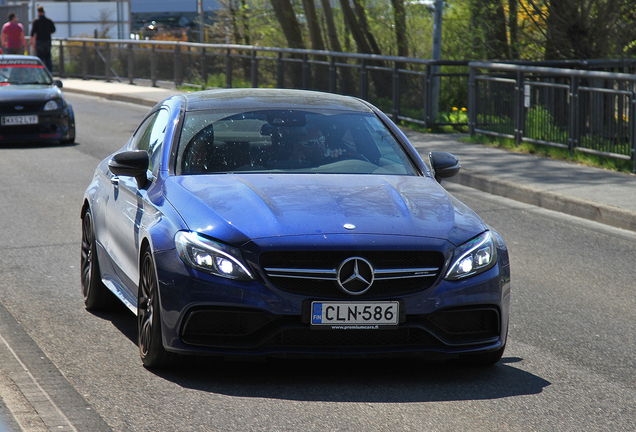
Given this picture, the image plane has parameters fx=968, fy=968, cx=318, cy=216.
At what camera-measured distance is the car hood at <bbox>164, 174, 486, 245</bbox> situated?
4660 mm

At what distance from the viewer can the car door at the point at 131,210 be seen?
5332mm

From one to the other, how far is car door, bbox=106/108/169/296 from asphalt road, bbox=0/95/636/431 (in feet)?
1.45

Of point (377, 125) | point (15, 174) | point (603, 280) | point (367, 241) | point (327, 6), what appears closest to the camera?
point (367, 241)

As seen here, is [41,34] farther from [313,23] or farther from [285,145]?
[285,145]

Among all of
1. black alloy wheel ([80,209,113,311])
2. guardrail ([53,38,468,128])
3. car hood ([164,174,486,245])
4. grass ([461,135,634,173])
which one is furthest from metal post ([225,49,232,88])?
car hood ([164,174,486,245])

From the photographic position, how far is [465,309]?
4.72 metres

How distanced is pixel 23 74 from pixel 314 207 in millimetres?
14203

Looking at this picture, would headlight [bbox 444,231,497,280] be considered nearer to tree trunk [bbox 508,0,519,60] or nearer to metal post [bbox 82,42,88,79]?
tree trunk [bbox 508,0,519,60]

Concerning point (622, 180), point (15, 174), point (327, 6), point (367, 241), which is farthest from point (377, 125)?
point (327, 6)

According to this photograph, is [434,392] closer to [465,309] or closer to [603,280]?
[465,309]

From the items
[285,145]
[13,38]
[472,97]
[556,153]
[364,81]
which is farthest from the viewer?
[13,38]

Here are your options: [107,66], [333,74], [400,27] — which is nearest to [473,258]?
[333,74]

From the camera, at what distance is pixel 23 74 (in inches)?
699

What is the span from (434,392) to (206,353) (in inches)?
44.1
